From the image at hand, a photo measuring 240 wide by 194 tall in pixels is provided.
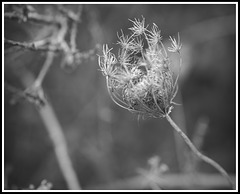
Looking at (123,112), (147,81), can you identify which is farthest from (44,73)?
(123,112)

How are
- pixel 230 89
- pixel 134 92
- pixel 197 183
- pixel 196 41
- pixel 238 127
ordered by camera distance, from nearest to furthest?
pixel 134 92 < pixel 238 127 < pixel 197 183 < pixel 196 41 < pixel 230 89

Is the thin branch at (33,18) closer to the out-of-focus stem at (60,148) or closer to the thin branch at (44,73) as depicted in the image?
the thin branch at (44,73)

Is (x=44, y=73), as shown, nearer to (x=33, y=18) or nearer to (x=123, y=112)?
(x=33, y=18)

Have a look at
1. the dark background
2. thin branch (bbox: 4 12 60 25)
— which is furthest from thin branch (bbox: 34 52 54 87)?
the dark background

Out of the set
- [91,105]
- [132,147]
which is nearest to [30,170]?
[91,105]

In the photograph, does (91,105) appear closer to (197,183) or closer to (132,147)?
(132,147)

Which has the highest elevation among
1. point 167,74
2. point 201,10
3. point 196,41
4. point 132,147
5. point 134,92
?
point 201,10

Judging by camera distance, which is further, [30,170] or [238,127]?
[30,170]

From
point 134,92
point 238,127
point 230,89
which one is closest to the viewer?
point 134,92
